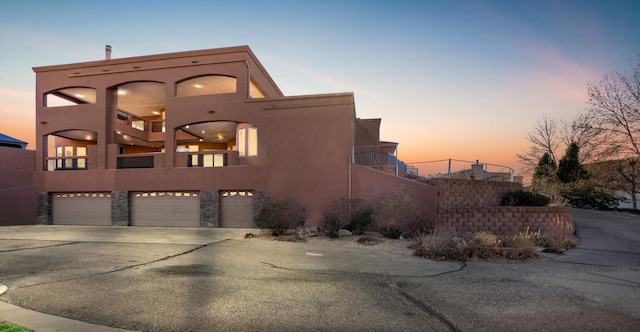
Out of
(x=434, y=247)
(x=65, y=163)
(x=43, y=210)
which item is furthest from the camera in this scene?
(x=65, y=163)

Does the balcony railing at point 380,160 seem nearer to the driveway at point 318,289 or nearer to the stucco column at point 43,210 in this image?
the driveway at point 318,289

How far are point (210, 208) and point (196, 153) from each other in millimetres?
3644

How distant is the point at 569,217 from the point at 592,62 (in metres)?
8.77

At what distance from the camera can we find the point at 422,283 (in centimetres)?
718

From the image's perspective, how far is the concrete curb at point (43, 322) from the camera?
14.6 feet

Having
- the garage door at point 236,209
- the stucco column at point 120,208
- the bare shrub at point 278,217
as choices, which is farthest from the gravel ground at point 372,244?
the stucco column at point 120,208

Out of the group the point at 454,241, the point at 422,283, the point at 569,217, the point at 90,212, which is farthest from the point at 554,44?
the point at 90,212

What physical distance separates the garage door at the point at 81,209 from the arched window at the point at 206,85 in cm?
842

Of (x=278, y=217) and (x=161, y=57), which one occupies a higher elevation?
(x=161, y=57)

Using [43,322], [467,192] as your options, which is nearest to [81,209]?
[43,322]

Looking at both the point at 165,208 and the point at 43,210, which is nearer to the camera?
the point at 165,208

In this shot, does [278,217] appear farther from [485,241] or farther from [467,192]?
[467,192]

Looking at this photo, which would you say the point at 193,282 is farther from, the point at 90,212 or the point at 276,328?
the point at 90,212

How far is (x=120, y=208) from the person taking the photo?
2103 centimetres
